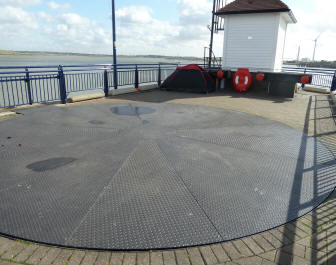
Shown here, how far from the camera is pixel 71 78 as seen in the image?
10836 millimetres

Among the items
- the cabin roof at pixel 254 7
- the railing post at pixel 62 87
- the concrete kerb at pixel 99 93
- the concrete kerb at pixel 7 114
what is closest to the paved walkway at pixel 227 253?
the concrete kerb at pixel 7 114

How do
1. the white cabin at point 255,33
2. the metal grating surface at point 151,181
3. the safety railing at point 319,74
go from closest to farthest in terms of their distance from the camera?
1. the metal grating surface at point 151,181
2. the white cabin at point 255,33
3. the safety railing at point 319,74

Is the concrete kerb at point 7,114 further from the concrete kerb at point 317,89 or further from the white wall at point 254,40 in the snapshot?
the concrete kerb at point 317,89

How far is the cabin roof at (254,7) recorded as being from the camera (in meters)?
13.7

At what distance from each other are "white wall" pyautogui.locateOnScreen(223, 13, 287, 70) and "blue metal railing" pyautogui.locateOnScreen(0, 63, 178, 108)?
4082 millimetres

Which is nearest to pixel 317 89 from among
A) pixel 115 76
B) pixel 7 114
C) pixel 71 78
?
pixel 115 76

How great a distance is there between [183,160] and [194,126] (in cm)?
241

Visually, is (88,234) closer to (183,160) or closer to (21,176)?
(21,176)

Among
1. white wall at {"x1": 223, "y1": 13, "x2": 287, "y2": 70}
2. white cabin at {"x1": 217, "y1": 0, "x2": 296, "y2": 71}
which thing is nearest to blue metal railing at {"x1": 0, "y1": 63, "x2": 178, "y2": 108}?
white wall at {"x1": 223, "y1": 13, "x2": 287, "y2": 70}

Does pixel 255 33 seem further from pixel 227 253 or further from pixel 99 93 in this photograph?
pixel 227 253

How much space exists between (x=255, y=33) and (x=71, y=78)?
34.5 feet

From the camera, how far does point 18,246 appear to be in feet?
7.93

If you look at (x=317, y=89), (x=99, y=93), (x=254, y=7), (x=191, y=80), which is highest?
(x=254, y=7)

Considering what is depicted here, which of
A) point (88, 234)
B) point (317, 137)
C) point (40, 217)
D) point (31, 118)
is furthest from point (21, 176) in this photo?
point (317, 137)
